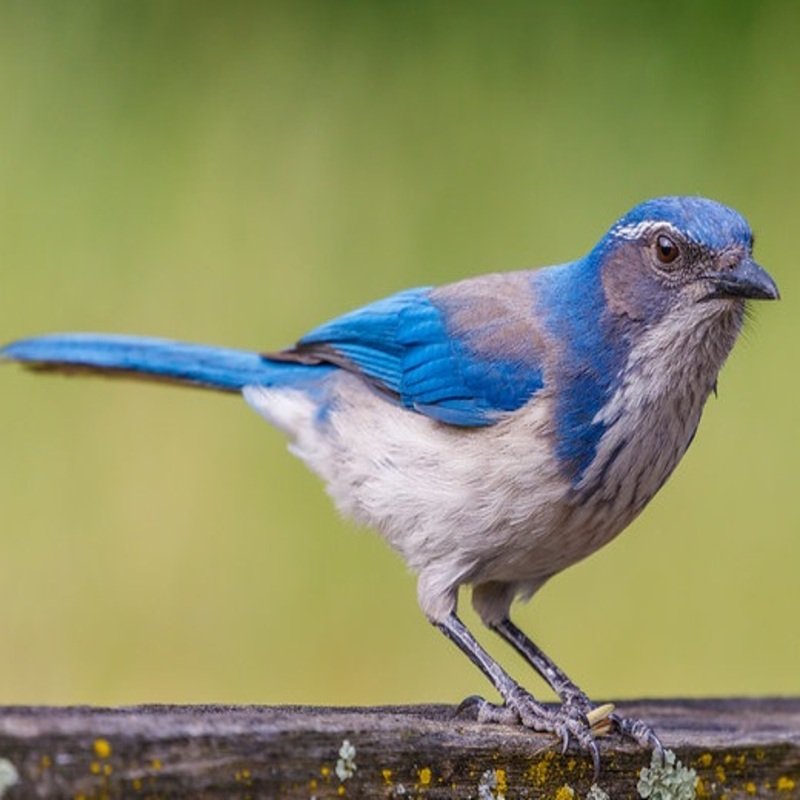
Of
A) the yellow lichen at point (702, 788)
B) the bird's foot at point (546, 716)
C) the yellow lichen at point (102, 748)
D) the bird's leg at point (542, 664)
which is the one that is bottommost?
the yellow lichen at point (702, 788)

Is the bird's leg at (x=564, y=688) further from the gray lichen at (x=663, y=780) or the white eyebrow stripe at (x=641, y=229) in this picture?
the white eyebrow stripe at (x=641, y=229)

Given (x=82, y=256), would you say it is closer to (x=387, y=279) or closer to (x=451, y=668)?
(x=387, y=279)

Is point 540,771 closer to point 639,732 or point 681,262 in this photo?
point 639,732

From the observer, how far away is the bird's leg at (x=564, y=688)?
12.7ft

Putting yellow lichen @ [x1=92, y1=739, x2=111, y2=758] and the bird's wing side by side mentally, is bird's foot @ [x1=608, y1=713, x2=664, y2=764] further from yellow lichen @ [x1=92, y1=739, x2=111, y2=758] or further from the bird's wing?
yellow lichen @ [x1=92, y1=739, x2=111, y2=758]

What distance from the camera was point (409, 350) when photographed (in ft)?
16.9

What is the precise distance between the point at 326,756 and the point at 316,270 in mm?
3564

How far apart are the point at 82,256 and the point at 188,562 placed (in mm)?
1196

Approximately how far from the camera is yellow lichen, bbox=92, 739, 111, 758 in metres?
3.04

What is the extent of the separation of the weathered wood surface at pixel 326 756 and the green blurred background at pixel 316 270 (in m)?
1.88

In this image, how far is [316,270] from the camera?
670 cm

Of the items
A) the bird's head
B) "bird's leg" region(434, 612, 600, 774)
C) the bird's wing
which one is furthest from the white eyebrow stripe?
"bird's leg" region(434, 612, 600, 774)

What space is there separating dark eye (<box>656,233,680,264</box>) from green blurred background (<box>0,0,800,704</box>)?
2.78 feet

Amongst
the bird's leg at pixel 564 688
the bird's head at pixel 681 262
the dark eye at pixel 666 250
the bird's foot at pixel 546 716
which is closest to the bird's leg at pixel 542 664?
the bird's leg at pixel 564 688
